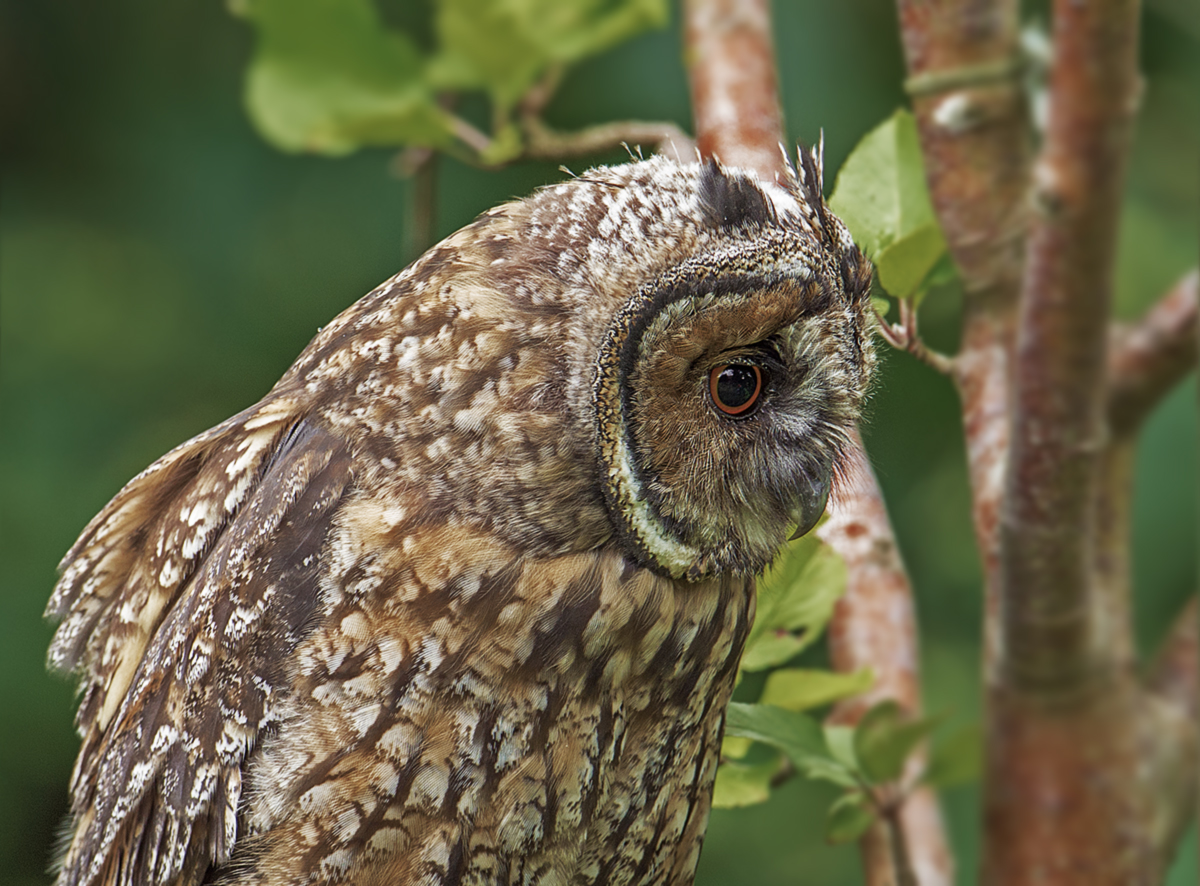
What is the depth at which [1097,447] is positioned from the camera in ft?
2.63

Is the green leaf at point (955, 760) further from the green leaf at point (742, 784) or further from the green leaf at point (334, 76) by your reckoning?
the green leaf at point (334, 76)

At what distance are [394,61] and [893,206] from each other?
0.62m

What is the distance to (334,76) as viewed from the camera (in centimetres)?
139

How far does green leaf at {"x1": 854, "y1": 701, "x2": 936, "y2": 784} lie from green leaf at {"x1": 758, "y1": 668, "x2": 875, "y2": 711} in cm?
7

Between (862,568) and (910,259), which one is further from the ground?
(910,259)

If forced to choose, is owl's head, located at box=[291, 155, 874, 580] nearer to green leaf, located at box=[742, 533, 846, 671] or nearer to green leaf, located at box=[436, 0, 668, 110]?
green leaf, located at box=[742, 533, 846, 671]

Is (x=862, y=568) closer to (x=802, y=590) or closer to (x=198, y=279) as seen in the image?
(x=802, y=590)

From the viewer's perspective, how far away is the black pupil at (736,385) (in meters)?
1.09

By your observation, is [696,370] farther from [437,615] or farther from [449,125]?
[449,125]

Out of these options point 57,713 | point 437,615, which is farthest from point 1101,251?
point 57,713

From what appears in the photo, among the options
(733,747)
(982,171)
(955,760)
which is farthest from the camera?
(733,747)

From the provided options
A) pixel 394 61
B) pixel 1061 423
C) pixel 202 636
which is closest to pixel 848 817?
pixel 1061 423

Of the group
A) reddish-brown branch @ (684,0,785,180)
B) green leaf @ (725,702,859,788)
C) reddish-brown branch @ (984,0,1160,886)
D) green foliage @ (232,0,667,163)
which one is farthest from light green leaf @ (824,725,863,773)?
green foliage @ (232,0,667,163)

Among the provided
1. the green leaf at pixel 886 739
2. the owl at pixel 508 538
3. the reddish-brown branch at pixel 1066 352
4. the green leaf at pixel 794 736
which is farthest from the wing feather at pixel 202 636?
the reddish-brown branch at pixel 1066 352
